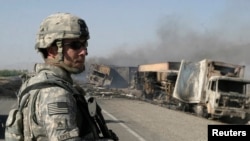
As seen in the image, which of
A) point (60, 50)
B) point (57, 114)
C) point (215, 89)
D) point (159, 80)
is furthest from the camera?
point (159, 80)

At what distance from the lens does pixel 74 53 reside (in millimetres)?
2746

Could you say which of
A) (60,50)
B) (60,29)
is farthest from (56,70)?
(60,29)

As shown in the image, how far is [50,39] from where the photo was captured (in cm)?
273

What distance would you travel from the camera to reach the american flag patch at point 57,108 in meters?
2.42

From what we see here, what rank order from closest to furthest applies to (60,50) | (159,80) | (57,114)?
1. (57,114)
2. (60,50)
3. (159,80)

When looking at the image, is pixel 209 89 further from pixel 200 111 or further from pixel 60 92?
pixel 60 92

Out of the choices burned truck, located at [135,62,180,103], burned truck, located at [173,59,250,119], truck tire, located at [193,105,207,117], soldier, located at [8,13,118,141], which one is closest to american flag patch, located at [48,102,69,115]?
soldier, located at [8,13,118,141]

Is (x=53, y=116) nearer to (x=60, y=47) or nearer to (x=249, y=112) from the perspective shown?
(x=60, y=47)

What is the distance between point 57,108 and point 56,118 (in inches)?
2.0

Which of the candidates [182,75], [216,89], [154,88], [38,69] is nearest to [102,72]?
[154,88]

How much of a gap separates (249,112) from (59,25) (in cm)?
2238

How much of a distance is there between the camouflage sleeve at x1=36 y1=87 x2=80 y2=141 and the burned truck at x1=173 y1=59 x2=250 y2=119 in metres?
22.0

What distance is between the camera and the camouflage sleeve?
2412mm

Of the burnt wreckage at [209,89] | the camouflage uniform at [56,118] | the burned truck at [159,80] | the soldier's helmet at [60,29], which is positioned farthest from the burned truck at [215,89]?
the camouflage uniform at [56,118]
